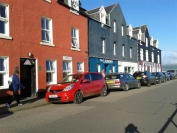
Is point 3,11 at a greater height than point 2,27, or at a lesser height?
greater

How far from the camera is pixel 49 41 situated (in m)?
15.6

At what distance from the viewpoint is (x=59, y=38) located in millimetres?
16391

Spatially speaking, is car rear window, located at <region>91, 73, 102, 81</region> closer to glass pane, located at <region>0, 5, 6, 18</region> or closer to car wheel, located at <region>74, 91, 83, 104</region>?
car wheel, located at <region>74, 91, 83, 104</region>

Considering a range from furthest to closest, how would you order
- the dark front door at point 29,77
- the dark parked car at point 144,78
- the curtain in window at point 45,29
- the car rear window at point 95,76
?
the dark parked car at point 144,78, the curtain in window at point 45,29, the dark front door at point 29,77, the car rear window at point 95,76

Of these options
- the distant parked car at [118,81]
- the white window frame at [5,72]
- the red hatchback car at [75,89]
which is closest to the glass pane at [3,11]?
the white window frame at [5,72]

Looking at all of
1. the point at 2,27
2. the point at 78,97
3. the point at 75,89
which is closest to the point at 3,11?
the point at 2,27

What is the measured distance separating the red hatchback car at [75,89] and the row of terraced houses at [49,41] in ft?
9.33

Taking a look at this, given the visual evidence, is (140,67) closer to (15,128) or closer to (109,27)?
(109,27)

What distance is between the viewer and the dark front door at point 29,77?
549 inches

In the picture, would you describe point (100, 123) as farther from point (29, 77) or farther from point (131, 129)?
point (29, 77)

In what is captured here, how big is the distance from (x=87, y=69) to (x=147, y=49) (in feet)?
80.3

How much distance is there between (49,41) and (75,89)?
5.90 metres

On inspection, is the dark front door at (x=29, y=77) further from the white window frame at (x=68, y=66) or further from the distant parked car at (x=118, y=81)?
the distant parked car at (x=118, y=81)

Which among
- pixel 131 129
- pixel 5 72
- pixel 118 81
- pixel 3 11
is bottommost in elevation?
pixel 131 129
